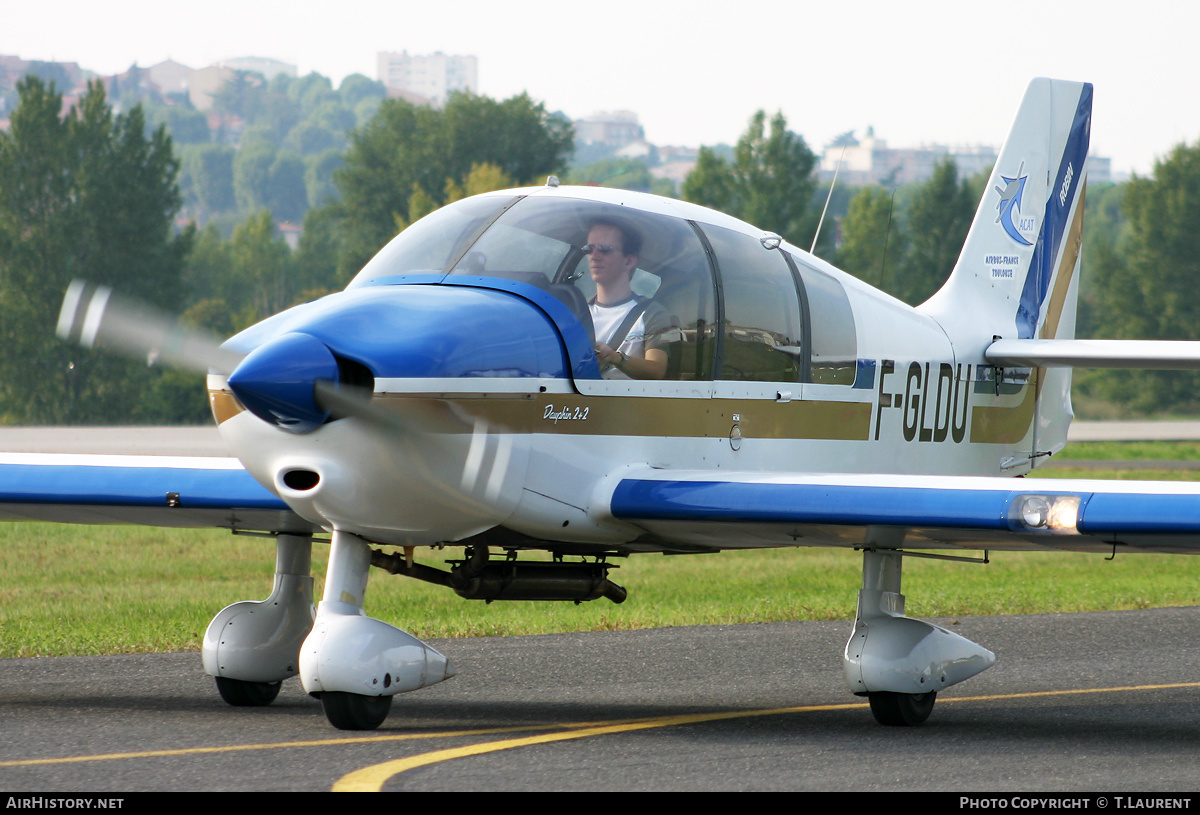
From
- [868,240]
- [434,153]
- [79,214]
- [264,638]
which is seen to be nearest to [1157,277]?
[868,240]

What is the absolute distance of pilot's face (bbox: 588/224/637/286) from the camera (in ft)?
24.3

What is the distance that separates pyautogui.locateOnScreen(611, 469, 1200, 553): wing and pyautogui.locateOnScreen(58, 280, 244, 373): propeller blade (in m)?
2.02

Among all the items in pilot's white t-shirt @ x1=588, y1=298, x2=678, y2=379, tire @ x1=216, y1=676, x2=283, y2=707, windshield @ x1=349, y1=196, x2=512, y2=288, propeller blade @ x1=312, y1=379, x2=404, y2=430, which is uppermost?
windshield @ x1=349, y1=196, x2=512, y2=288

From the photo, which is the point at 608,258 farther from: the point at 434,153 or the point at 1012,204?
the point at 434,153

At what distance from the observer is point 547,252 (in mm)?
7316

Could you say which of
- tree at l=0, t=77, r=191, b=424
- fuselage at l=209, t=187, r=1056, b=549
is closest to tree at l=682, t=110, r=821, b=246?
tree at l=0, t=77, r=191, b=424

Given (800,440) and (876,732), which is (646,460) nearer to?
(800,440)

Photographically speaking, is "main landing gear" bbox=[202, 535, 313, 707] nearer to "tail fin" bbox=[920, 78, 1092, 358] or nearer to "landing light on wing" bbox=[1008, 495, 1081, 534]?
"landing light on wing" bbox=[1008, 495, 1081, 534]

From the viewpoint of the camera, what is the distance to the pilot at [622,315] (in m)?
7.36

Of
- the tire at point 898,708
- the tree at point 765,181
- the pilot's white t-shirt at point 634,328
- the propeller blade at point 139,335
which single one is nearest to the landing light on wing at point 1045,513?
the tire at point 898,708

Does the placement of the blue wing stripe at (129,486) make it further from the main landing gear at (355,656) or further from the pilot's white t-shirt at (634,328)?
the pilot's white t-shirt at (634,328)

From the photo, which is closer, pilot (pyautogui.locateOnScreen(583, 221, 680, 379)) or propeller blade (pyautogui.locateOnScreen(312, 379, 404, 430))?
propeller blade (pyautogui.locateOnScreen(312, 379, 404, 430))

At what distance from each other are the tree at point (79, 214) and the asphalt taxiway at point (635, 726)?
181 feet
